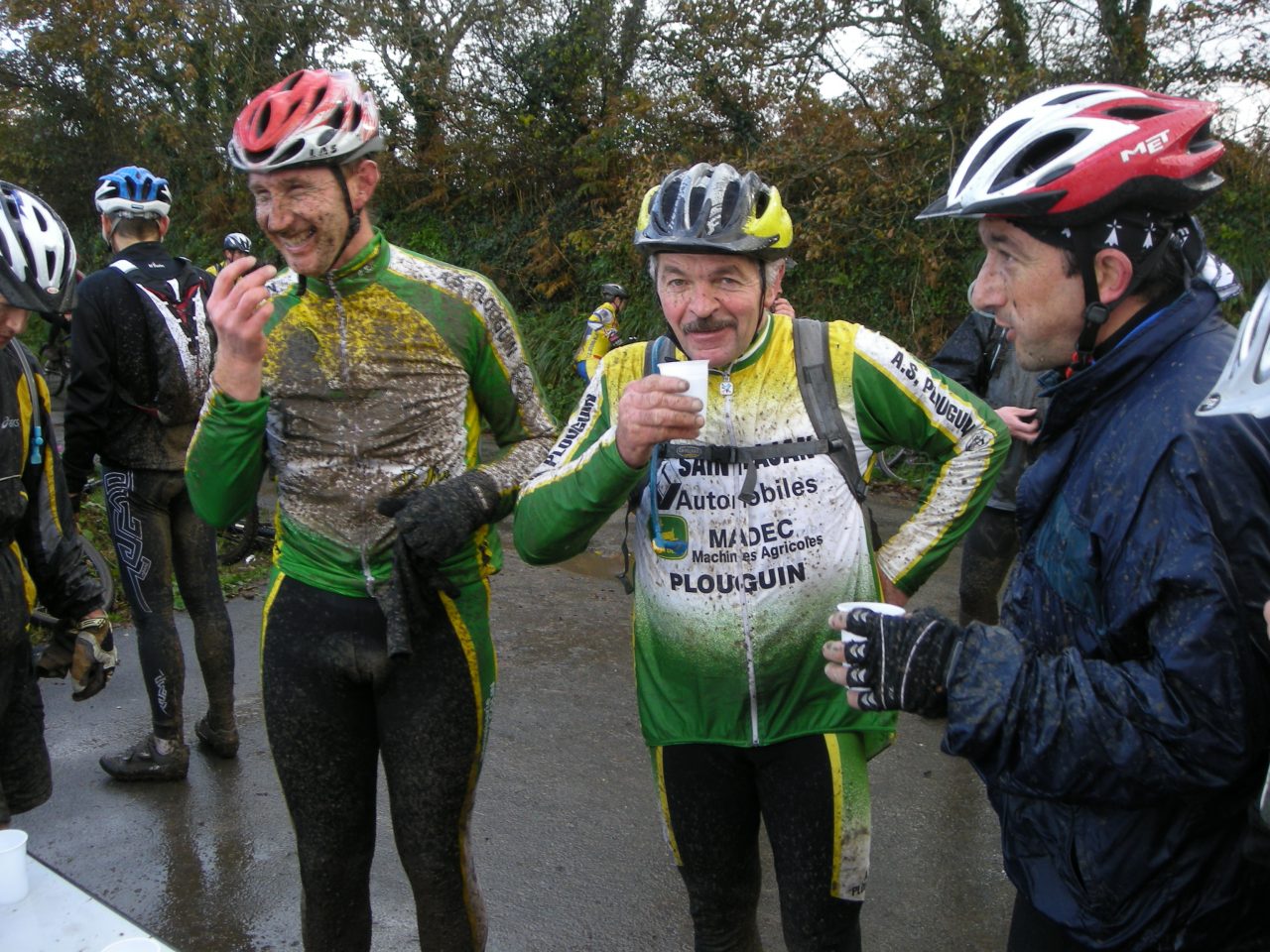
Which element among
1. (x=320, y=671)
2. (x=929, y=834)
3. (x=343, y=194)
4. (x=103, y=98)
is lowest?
(x=929, y=834)

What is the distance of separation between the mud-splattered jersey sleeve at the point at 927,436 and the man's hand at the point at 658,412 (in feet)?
1.88

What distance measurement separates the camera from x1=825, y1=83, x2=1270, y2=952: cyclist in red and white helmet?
4.79 ft

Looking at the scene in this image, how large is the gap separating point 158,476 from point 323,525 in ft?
7.36

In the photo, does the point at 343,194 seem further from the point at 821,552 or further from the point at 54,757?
the point at 54,757

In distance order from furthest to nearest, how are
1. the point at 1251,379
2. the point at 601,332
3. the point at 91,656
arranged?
1. the point at 601,332
2. the point at 91,656
3. the point at 1251,379

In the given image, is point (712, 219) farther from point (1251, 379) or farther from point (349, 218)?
point (1251, 379)

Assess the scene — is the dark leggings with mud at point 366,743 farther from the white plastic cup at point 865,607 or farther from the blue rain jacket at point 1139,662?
the blue rain jacket at point 1139,662

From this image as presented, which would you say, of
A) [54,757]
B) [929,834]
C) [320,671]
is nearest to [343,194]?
A: [320,671]

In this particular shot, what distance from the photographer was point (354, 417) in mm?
2684

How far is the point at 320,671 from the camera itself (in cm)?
262

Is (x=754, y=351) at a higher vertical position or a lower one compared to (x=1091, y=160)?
lower

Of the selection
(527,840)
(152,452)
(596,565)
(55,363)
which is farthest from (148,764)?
(55,363)

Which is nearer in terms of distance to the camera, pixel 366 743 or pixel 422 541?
pixel 422 541

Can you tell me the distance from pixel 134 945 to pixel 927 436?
6.51 ft
